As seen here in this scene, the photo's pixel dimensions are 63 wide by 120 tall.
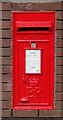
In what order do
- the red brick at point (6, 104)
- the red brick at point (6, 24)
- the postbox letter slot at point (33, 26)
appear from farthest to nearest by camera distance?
the red brick at point (6, 104)
the red brick at point (6, 24)
the postbox letter slot at point (33, 26)

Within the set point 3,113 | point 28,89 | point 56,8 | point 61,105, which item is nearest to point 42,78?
point 28,89

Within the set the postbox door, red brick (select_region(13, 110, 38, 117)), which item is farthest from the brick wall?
→ the postbox door

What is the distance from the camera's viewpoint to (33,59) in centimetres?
450

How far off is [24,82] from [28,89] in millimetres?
137

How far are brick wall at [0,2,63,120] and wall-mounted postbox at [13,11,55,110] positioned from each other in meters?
0.07

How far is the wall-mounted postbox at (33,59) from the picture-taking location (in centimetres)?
446

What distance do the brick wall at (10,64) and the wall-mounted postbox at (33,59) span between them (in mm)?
73

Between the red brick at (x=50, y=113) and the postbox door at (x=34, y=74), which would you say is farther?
the red brick at (x=50, y=113)

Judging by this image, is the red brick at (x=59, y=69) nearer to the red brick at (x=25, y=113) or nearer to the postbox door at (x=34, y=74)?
the postbox door at (x=34, y=74)


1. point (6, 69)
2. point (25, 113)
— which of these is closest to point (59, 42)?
point (6, 69)

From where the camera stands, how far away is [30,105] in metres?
4.59

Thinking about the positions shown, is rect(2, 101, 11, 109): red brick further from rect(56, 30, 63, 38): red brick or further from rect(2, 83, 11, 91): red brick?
rect(56, 30, 63, 38): red brick

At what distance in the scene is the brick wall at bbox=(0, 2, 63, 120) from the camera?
4480mm

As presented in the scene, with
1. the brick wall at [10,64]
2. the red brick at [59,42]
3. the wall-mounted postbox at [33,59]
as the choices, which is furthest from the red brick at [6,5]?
the red brick at [59,42]
